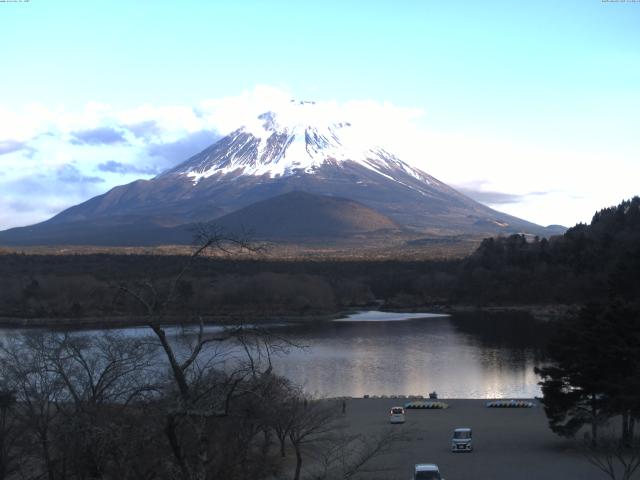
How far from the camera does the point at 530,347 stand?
3691cm

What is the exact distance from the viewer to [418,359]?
3434cm

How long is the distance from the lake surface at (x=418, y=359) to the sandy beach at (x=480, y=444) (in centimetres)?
277

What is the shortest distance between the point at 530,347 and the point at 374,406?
605 inches

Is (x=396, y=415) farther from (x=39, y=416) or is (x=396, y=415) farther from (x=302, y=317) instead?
(x=302, y=317)

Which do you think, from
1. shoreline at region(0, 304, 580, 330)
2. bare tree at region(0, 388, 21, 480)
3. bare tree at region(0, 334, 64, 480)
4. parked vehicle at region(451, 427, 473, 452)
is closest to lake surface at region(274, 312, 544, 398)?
shoreline at region(0, 304, 580, 330)

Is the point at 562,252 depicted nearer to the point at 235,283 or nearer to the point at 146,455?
the point at 235,283

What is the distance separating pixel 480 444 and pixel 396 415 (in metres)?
3.15

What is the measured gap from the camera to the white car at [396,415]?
2033 centimetres

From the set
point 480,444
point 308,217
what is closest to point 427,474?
point 480,444

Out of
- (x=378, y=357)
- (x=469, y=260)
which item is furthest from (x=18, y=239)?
(x=378, y=357)

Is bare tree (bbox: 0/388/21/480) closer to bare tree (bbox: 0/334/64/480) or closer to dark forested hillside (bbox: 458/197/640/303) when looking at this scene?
bare tree (bbox: 0/334/64/480)

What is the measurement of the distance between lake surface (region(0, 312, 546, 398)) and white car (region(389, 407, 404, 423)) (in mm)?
2850

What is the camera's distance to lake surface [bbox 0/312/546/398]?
27.8 metres

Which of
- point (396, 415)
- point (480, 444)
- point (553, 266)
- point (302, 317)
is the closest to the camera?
point (480, 444)
